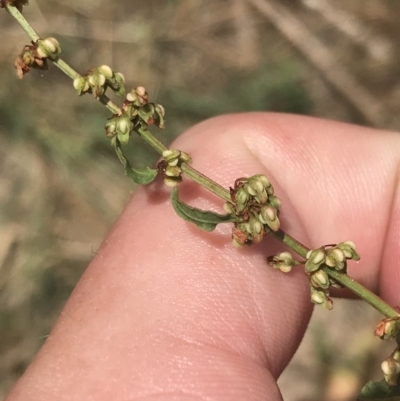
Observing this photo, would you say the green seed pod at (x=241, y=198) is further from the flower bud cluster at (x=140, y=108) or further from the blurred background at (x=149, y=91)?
the blurred background at (x=149, y=91)

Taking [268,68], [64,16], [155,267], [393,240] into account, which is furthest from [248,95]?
[155,267]

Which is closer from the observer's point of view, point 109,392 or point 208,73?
point 109,392

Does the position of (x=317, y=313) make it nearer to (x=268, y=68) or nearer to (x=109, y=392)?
(x=268, y=68)

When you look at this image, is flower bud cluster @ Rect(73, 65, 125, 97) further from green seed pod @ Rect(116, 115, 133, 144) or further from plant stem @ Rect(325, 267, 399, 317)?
plant stem @ Rect(325, 267, 399, 317)

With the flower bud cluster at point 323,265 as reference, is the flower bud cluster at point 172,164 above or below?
above

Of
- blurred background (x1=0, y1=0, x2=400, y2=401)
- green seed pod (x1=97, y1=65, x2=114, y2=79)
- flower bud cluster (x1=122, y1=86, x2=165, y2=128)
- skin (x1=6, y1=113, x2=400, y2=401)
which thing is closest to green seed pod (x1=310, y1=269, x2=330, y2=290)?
Result: skin (x1=6, y1=113, x2=400, y2=401)

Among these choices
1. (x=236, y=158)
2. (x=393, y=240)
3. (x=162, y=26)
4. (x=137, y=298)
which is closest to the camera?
(x=137, y=298)

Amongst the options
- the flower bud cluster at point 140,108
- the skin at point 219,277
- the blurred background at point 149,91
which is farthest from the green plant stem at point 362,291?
the blurred background at point 149,91
